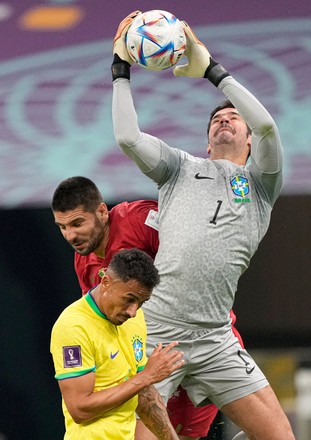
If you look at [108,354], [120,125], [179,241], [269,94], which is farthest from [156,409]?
[269,94]

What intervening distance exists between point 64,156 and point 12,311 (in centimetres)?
99

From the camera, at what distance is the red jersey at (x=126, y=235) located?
536cm

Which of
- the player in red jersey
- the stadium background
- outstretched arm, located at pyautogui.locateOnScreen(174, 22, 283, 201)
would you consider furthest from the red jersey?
the stadium background

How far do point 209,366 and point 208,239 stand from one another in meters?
0.60

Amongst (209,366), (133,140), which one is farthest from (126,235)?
(209,366)

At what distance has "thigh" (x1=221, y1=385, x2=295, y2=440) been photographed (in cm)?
538

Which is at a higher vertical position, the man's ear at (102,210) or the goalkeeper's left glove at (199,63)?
the goalkeeper's left glove at (199,63)

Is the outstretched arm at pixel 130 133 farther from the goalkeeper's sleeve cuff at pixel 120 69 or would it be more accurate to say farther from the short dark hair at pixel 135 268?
the short dark hair at pixel 135 268

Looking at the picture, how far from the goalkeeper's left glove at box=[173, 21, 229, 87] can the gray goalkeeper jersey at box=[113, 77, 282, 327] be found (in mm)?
83

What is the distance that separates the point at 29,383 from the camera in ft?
23.0

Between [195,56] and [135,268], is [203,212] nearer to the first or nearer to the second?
[195,56]

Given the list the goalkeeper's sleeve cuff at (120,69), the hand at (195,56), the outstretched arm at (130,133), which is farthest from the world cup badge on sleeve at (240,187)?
the goalkeeper's sleeve cuff at (120,69)

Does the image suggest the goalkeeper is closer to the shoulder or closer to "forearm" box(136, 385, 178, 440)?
the shoulder

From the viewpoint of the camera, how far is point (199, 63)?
5492 mm
